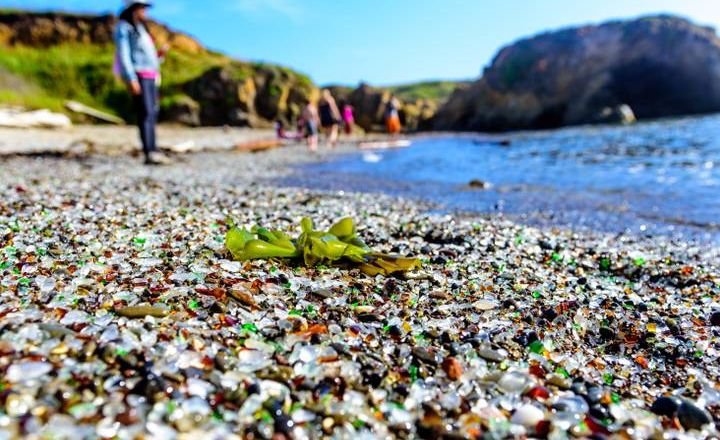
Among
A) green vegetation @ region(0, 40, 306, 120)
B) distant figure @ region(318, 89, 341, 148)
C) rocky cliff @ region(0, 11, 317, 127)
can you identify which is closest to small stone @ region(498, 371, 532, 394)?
distant figure @ region(318, 89, 341, 148)

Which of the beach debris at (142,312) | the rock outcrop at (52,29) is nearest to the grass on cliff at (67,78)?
the rock outcrop at (52,29)

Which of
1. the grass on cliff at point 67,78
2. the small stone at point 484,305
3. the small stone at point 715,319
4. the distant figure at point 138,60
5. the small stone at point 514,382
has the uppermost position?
the grass on cliff at point 67,78

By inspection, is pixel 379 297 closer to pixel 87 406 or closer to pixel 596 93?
pixel 87 406

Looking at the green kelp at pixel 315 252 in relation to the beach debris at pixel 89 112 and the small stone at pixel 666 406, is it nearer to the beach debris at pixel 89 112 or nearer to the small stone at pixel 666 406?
the small stone at pixel 666 406

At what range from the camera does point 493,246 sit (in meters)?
4.31

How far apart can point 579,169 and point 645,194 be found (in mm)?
4536

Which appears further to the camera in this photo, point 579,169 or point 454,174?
point 579,169

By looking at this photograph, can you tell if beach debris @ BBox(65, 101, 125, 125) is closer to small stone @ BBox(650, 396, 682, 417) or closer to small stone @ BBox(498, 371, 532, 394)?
small stone @ BBox(498, 371, 532, 394)

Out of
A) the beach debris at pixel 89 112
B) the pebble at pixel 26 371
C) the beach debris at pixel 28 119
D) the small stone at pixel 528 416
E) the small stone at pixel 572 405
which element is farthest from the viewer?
the beach debris at pixel 89 112

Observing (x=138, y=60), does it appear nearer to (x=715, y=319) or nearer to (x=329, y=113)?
(x=715, y=319)

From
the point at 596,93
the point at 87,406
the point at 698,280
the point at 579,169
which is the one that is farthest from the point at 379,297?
the point at 596,93

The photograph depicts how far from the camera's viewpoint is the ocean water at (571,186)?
273 inches

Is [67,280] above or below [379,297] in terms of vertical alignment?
above

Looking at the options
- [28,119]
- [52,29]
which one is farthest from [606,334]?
[52,29]
